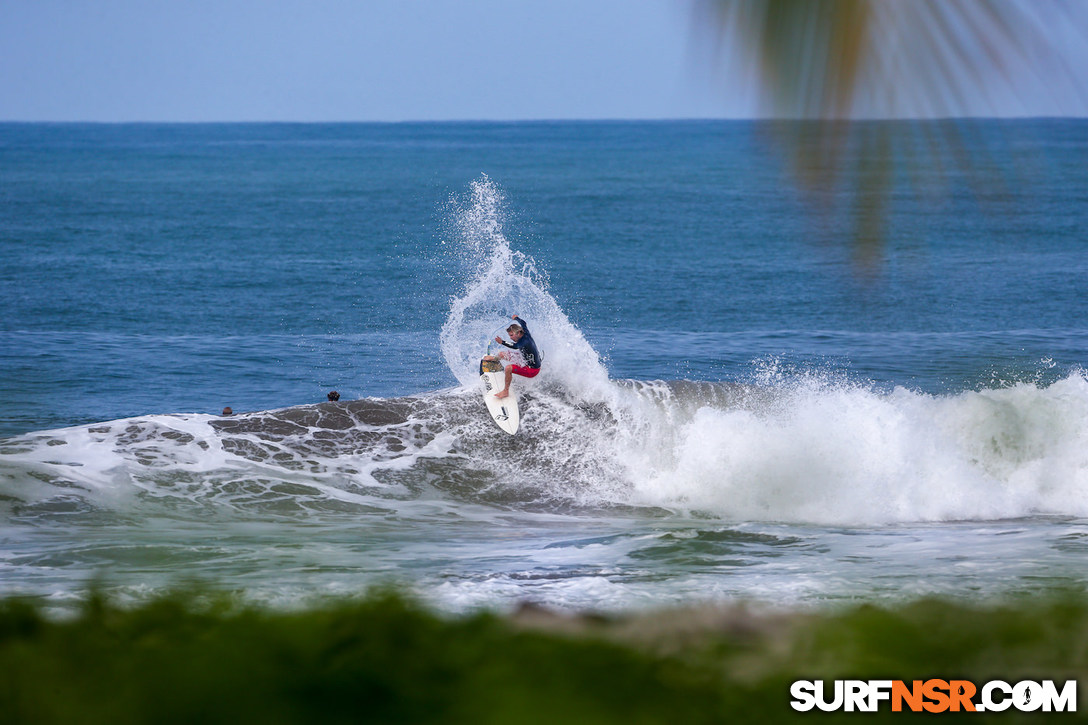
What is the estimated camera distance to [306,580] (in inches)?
450

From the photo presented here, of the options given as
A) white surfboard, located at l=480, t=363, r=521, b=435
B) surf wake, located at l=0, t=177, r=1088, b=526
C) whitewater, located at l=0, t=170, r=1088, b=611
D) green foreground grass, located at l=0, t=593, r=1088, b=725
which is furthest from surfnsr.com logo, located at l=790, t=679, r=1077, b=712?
white surfboard, located at l=480, t=363, r=521, b=435

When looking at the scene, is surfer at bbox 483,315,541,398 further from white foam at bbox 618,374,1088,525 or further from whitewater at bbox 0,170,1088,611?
white foam at bbox 618,374,1088,525

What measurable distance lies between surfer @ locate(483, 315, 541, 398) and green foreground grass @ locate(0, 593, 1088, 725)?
47.2ft

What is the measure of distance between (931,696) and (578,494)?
14566 mm

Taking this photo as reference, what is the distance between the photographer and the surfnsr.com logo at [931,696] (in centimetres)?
233

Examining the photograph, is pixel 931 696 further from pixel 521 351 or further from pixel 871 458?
pixel 871 458

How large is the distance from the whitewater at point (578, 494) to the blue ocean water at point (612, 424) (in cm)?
6

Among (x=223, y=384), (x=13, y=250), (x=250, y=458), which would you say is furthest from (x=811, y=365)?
(x=13, y=250)

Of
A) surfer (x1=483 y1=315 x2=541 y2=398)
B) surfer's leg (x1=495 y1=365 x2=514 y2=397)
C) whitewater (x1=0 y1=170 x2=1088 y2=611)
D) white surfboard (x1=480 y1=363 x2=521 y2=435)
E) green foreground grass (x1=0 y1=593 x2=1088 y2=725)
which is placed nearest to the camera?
green foreground grass (x1=0 y1=593 x2=1088 y2=725)

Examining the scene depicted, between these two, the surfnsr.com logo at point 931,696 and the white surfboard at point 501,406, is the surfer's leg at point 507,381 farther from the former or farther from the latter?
the surfnsr.com logo at point 931,696

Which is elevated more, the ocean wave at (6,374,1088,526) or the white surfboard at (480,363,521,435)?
the white surfboard at (480,363,521,435)

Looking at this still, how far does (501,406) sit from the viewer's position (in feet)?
59.9

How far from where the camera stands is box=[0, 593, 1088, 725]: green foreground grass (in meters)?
2.29

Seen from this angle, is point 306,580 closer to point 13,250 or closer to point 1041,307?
point 1041,307
